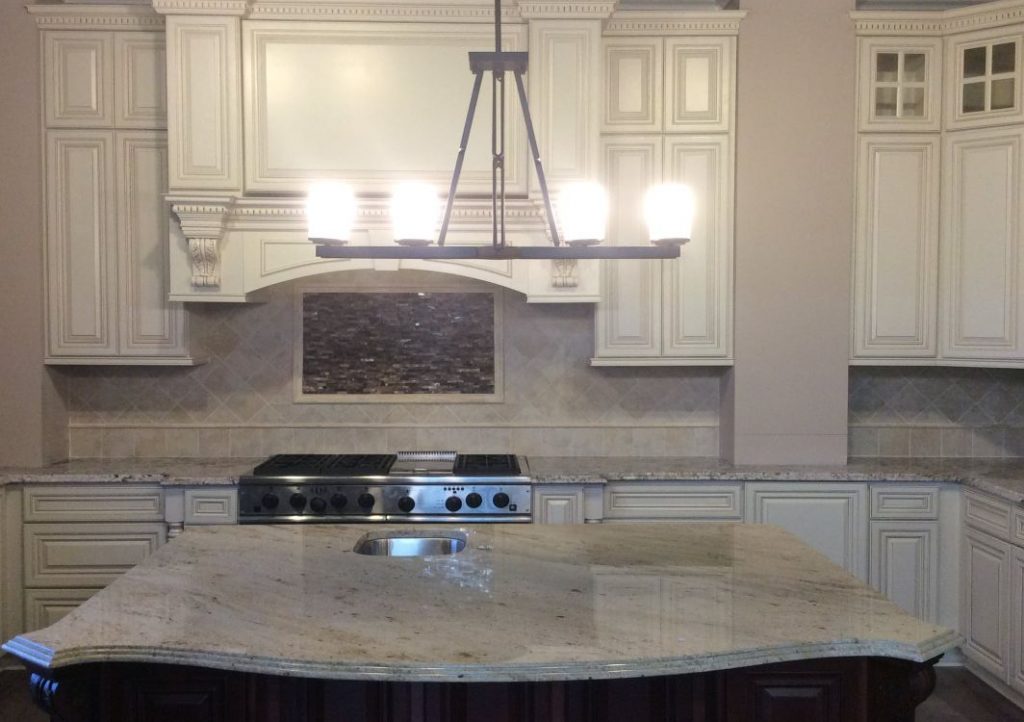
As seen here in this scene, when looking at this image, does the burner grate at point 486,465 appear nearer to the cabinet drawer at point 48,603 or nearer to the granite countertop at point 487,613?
the granite countertop at point 487,613

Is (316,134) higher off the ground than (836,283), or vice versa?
(316,134)

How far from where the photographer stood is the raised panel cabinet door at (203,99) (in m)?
3.98

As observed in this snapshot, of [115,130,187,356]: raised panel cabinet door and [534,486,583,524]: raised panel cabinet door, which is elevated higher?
[115,130,187,356]: raised panel cabinet door

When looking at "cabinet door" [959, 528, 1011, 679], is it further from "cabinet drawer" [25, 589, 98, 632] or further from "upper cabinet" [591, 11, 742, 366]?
"cabinet drawer" [25, 589, 98, 632]

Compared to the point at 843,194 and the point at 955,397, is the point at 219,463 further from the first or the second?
the point at 955,397

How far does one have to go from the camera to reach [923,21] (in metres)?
4.16

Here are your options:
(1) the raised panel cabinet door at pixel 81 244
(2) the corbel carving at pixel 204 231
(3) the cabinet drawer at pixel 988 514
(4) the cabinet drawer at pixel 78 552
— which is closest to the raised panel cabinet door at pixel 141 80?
(1) the raised panel cabinet door at pixel 81 244

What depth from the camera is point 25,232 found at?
4.12 metres

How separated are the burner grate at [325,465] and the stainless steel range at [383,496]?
0.01m

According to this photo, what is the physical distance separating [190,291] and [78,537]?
3.90ft

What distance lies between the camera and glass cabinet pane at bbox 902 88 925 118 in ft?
13.8

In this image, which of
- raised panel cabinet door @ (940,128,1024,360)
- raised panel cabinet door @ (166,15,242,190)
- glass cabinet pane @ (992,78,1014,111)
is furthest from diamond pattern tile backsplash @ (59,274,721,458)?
glass cabinet pane @ (992,78,1014,111)

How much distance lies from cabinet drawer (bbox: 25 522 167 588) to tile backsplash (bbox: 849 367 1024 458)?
3465mm

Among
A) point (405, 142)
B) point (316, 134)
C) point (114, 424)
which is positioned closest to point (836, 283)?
point (405, 142)
